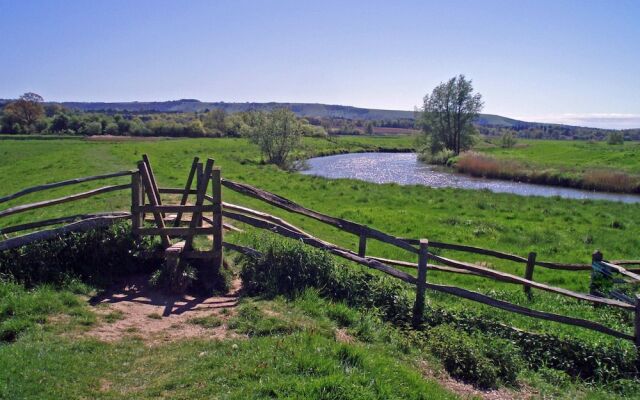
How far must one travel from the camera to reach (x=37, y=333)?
6.75 meters

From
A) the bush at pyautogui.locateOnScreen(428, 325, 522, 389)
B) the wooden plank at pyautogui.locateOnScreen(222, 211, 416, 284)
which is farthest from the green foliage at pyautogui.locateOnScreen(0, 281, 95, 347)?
the bush at pyautogui.locateOnScreen(428, 325, 522, 389)

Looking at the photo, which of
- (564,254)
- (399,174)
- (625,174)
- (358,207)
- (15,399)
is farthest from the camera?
(399,174)

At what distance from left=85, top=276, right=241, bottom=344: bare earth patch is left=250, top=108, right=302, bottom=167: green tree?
138 feet

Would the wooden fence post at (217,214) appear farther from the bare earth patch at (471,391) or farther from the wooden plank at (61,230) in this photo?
the bare earth patch at (471,391)

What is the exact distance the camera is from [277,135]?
50.8 metres

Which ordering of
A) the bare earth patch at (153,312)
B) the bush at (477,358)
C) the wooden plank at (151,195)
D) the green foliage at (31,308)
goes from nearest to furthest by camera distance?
the bush at (477,358) → the green foliage at (31,308) → the bare earth patch at (153,312) → the wooden plank at (151,195)

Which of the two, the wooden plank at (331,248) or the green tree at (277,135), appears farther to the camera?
the green tree at (277,135)

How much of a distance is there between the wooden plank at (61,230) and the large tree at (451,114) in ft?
202

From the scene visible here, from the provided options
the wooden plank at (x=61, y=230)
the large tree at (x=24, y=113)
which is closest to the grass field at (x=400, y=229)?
the wooden plank at (x=61, y=230)

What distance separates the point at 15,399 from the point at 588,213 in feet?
89.3

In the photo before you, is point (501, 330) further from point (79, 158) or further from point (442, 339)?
point (79, 158)

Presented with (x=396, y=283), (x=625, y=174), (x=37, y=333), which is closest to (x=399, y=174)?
(x=625, y=174)

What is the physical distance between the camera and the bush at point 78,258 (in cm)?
870

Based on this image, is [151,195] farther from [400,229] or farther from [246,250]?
[400,229]
